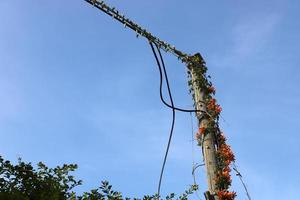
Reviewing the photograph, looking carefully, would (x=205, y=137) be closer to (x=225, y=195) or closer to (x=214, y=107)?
(x=214, y=107)

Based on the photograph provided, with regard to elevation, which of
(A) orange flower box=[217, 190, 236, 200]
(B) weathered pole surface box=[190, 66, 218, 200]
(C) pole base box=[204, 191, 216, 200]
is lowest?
(C) pole base box=[204, 191, 216, 200]

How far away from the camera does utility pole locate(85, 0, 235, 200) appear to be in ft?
22.1

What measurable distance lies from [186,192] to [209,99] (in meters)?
1.67

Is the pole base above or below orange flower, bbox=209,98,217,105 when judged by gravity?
below

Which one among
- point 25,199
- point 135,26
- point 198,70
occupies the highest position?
point 135,26

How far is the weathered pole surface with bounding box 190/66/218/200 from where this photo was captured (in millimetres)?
6705

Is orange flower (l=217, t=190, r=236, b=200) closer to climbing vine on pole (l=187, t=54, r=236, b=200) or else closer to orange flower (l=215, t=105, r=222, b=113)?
climbing vine on pole (l=187, t=54, r=236, b=200)

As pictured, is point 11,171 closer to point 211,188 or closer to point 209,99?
point 211,188

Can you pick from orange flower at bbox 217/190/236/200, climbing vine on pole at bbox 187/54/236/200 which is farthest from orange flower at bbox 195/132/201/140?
orange flower at bbox 217/190/236/200

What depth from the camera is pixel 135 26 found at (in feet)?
26.8

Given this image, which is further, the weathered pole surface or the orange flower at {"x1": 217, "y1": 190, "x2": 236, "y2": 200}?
the weathered pole surface

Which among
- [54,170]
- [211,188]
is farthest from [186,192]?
[54,170]

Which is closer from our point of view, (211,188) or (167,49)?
(211,188)

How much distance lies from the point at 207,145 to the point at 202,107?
75 centimetres
